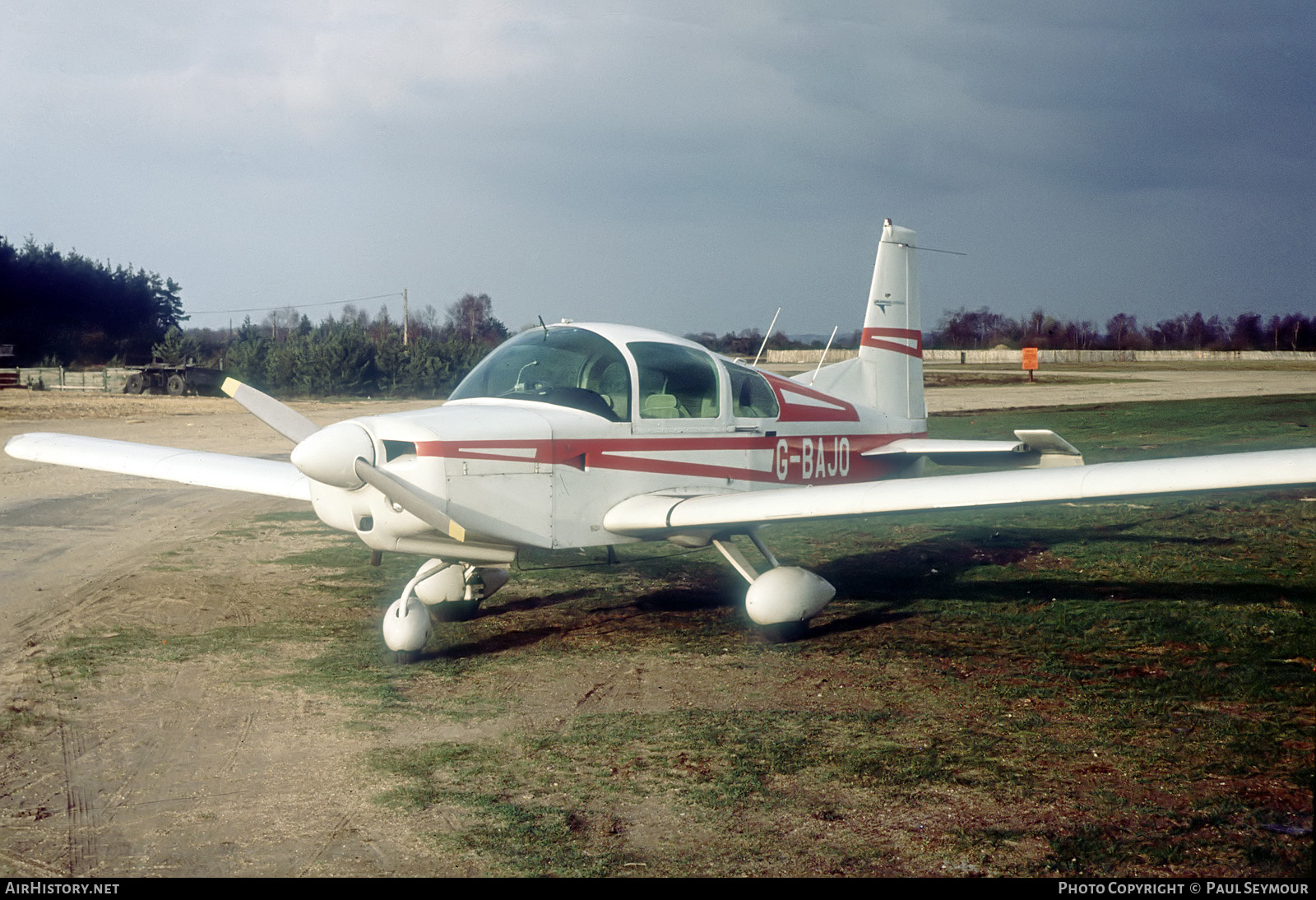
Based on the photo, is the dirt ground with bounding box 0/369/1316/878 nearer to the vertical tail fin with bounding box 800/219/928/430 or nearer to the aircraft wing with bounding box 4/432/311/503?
the aircraft wing with bounding box 4/432/311/503

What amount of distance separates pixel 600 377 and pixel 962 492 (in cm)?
246

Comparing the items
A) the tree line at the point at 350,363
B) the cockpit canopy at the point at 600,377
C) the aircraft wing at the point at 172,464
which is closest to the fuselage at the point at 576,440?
the cockpit canopy at the point at 600,377

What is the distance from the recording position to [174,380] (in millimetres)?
44031

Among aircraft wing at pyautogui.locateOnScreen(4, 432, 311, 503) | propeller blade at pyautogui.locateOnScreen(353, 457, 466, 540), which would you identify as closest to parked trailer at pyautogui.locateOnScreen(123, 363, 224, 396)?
aircraft wing at pyautogui.locateOnScreen(4, 432, 311, 503)

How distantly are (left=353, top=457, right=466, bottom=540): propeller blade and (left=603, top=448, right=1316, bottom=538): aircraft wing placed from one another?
114cm

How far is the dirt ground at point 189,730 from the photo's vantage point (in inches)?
153

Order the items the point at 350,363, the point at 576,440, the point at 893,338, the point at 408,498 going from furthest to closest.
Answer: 1. the point at 350,363
2. the point at 893,338
3. the point at 576,440
4. the point at 408,498

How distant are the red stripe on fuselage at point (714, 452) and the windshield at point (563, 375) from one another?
11.2 inches

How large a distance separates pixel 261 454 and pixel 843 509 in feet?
53.5

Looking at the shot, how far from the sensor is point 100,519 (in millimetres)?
12727

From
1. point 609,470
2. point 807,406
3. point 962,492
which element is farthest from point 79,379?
point 962,492

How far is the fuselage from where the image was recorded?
6.20 meters

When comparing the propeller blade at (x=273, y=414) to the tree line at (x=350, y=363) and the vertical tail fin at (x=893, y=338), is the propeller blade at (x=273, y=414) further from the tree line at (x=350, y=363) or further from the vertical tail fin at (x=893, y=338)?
the tree line at (x=350, y=363)

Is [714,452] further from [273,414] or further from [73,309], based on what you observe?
[73,309]
